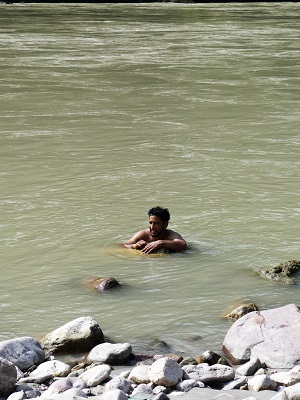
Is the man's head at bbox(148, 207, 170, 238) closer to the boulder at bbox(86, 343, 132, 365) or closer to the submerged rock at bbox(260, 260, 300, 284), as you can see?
the submerged rock at bbox(260, 260, 300, 284)

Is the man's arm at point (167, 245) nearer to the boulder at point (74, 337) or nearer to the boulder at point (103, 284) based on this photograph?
the boulder at point (103, 284)

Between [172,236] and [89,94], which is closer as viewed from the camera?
[172,236]

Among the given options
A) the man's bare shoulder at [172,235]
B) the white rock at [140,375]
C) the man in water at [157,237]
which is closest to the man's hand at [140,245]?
the man in water at [157,237]

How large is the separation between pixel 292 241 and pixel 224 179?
9.69ft

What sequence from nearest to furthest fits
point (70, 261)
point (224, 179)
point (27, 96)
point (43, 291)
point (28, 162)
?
point (43, 291)
point (70, 261)
point (224, 179)
point (28, 162)
point (27, 96)

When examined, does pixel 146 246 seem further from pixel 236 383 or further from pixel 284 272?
pixel 236 383

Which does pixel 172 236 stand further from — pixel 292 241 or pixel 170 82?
pixel 170 82

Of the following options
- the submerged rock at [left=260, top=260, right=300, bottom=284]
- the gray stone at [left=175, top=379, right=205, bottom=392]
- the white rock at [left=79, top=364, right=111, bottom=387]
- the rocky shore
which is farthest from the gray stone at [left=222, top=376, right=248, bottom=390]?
the submerged rock at [left=260, top=260, right=300, bottom=284]

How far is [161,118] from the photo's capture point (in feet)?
61.4

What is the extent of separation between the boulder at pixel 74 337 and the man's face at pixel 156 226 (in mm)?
2542

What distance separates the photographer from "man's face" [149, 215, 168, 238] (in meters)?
9.95

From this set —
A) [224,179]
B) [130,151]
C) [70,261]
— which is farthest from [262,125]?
[70,261]

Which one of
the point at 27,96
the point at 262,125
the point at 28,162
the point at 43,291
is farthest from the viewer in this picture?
the point at 27,96

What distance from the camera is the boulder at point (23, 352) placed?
6.81 meters
